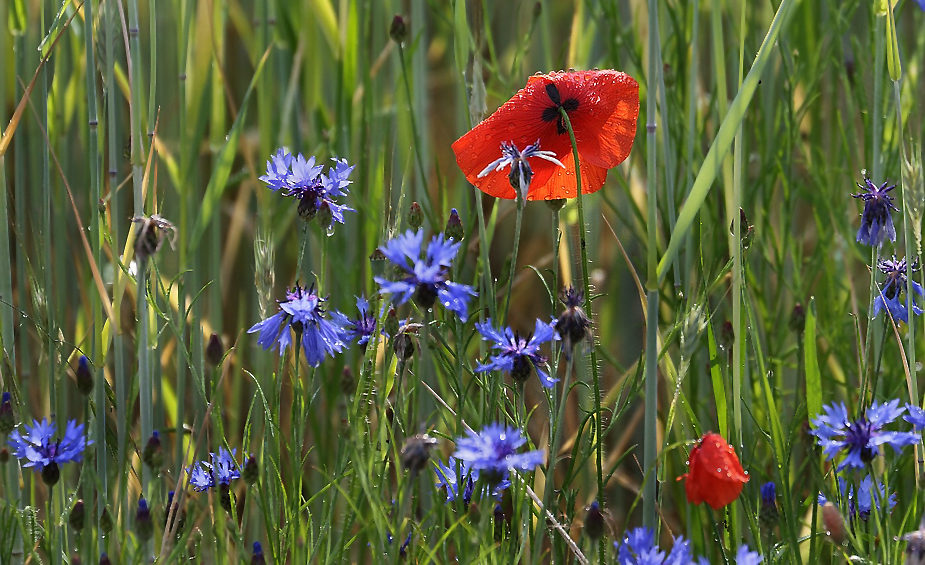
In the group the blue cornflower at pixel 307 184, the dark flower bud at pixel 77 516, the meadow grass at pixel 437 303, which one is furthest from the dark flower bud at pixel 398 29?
the dark flower bud at pixel 77 516

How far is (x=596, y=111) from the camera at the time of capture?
0.63m

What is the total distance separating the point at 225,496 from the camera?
1.82 ft

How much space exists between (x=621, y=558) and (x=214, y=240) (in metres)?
0.52

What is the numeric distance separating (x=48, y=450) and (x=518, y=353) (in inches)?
10.8

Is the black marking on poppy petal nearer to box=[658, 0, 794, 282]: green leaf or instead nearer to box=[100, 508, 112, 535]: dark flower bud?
box=[658, 0, 794, 282]: green leaf

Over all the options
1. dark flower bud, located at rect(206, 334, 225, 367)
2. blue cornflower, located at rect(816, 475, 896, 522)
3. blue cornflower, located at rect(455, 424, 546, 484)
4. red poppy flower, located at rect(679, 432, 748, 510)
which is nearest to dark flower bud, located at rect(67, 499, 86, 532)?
dark flower bud, located at rect(206, 334, 225, 367)

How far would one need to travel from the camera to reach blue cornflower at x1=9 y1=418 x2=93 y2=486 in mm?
515

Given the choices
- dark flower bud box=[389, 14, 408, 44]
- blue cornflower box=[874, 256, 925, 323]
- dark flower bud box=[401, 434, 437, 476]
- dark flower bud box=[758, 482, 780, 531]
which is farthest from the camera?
dark flower bud box=[389, 14, 408, 44]

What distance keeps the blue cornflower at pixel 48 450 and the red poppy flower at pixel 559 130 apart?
0.93 ft

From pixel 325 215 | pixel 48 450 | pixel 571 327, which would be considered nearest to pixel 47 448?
pixel 48 450

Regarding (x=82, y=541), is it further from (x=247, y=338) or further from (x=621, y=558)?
(x=247, y=338)

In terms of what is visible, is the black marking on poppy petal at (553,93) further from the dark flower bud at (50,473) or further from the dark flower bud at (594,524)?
the dark flower bud at (50,473)

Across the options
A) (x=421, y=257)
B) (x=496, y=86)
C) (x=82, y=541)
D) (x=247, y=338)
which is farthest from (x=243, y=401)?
(x=421, y=257)

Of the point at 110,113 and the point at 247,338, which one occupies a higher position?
the point at 247,338
